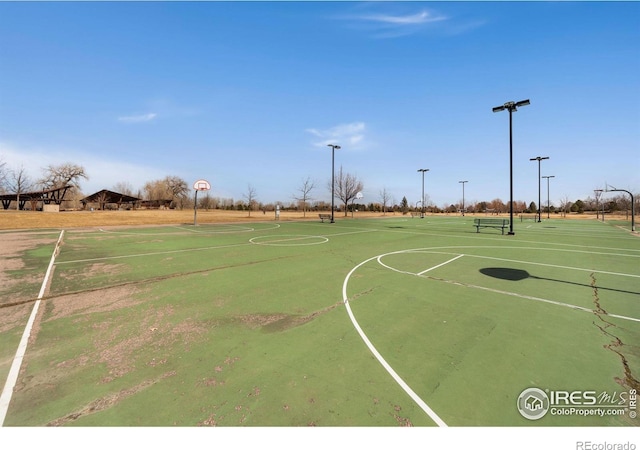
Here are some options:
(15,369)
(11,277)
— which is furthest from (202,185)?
(15,369)

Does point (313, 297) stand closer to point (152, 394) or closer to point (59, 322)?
point (152, 394)

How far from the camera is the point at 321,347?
4066 mm

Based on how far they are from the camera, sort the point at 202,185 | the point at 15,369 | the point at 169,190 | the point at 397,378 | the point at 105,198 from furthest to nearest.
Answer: the point at 169,190 < the point at 105,198 < the point at 202,185 < the point at 15,369 < the point at 397,378

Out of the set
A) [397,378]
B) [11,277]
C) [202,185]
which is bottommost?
[397,378]

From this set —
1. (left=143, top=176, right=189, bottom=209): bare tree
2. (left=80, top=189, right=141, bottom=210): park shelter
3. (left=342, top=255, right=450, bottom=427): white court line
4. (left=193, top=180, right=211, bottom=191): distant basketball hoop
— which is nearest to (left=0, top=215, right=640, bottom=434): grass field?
(left=342, top=255, right=450, bottom=427): white court line

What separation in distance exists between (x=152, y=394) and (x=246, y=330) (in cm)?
172

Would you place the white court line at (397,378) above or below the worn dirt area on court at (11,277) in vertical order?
below

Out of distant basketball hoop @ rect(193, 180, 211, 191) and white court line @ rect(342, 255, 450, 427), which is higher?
distant basketball hoop @ rect(193, 180, 211, 191)

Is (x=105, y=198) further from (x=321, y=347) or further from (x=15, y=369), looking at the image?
(x=321, y=347)

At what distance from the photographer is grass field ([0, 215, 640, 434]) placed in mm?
2811

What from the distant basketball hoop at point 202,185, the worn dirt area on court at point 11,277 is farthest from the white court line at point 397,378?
the distant basketball hoop at point 202,185

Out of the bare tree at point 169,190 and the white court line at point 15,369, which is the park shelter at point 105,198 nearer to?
the bare tree at point 169,190

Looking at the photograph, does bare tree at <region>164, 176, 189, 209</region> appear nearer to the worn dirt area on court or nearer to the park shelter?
the park shelter

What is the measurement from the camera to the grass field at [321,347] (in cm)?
281
